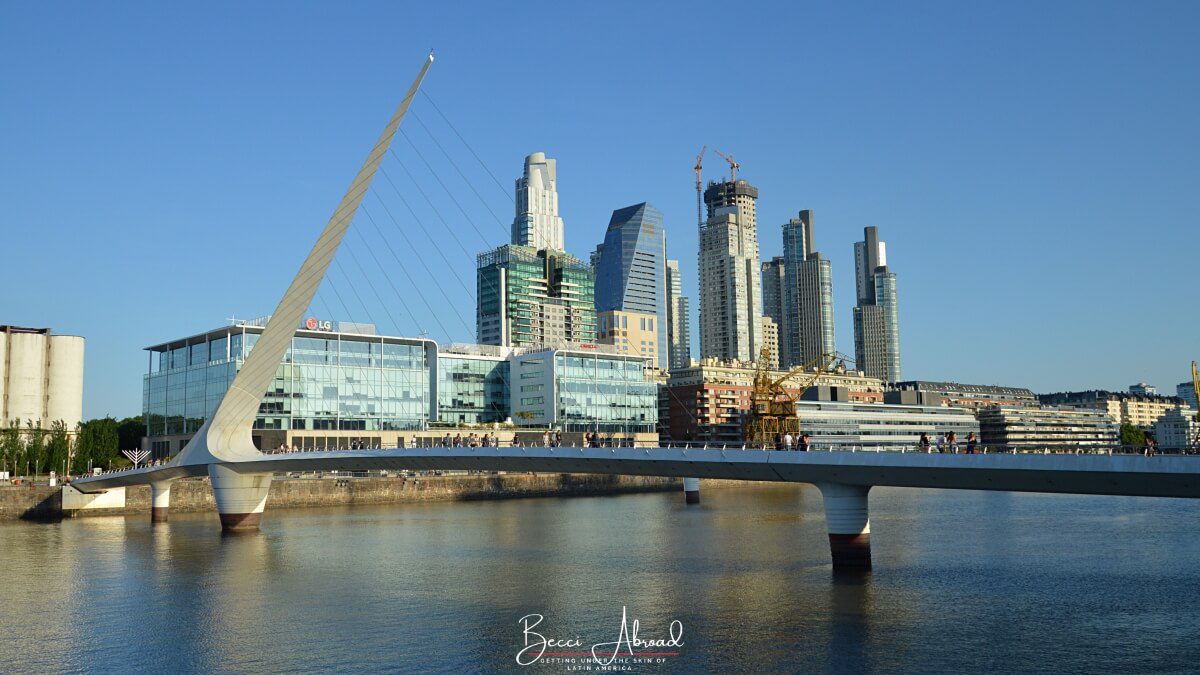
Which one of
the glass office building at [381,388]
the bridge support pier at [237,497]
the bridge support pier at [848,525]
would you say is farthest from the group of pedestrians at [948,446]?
the glass office building at [381,388]

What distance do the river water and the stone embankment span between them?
13.7 meters

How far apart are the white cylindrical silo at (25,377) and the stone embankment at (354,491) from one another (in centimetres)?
4603

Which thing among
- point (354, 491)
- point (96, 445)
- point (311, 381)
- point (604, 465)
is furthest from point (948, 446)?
point (96, 445)

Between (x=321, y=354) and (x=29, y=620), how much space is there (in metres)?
70.5

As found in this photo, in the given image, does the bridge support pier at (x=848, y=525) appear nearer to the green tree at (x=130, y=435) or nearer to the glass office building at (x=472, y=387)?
the glass office building at (x=472, y=387)

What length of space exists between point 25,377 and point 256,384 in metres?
67.9

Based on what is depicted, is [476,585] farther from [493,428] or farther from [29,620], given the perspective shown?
[493,428]

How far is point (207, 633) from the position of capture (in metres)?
27.6

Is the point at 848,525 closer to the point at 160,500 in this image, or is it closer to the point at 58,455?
the point at 160,500

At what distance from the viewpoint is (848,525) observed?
3675cm

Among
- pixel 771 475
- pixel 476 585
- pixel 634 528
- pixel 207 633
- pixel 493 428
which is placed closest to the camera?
pixel 207 633

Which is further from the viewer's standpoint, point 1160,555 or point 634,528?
point 634,528

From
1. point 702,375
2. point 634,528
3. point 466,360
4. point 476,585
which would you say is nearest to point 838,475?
point 476,585

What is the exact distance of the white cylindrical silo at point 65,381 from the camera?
380ft
